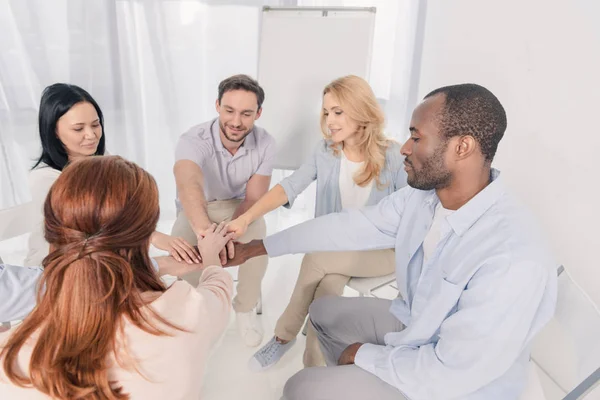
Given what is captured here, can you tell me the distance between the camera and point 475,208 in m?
1.12

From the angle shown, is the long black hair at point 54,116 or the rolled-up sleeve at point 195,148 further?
the rolled-up sleeve at point 195,148

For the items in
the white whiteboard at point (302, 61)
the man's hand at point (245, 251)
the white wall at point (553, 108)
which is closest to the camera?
the white wall at point (553, 108)

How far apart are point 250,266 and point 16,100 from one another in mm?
1950

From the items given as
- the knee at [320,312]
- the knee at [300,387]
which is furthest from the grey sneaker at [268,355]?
the knee at [300,387]

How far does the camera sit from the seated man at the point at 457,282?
0.97 metres

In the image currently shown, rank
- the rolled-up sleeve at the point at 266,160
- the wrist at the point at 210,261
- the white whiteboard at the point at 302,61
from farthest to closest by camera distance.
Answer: the white whiteboard at the point at 302,61
the rolled-up sleeve at the point at 266,160
the wrist at the point at 210,261

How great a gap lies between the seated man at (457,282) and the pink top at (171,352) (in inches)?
16.2

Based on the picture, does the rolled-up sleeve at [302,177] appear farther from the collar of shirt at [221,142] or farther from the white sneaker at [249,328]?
the white sneaker at [249,328]

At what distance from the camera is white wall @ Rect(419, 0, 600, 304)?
1399 mm

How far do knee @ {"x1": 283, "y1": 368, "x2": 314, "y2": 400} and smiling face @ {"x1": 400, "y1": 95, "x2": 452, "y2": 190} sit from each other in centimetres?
62

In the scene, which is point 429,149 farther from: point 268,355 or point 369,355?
point 268,355

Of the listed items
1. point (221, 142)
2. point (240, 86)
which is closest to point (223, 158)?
point (221, 142)

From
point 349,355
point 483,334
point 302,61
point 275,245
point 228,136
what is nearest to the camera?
point 483,334

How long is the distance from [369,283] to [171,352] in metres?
1.03
